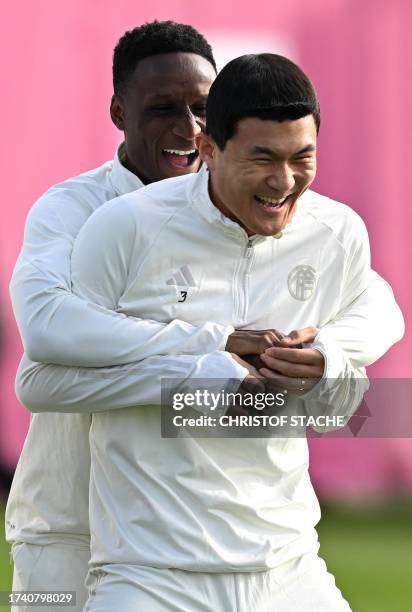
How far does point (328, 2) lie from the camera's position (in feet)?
25.1

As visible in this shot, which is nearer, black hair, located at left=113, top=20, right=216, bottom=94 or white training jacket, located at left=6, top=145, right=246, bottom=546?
white training jacket, located at left=6, top=145, right=246, bottom=546

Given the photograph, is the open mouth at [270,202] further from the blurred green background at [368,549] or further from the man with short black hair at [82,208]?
the blurred green background at [368,549]

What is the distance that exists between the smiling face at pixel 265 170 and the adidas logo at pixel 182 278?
16cm

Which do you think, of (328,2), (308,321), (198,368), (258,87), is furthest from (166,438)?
(328,2)

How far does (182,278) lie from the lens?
3.21 m

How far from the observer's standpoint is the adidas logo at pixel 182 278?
321 cm

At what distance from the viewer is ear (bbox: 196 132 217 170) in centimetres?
322

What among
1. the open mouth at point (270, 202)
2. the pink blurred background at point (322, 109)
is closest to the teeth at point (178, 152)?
the open mouth at point (270, 202)

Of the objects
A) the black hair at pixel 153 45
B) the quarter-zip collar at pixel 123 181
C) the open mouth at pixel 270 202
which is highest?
the black hair at pixel 153 45

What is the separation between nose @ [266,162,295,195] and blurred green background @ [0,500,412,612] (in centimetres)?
439

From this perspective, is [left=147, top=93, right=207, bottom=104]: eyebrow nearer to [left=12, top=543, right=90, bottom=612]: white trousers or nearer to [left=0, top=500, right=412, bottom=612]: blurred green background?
[left=12, top=543, right=90, bottom=612]: white trousers

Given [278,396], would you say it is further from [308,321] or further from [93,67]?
[93,67]

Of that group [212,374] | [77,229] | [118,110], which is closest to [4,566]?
[118,110]
